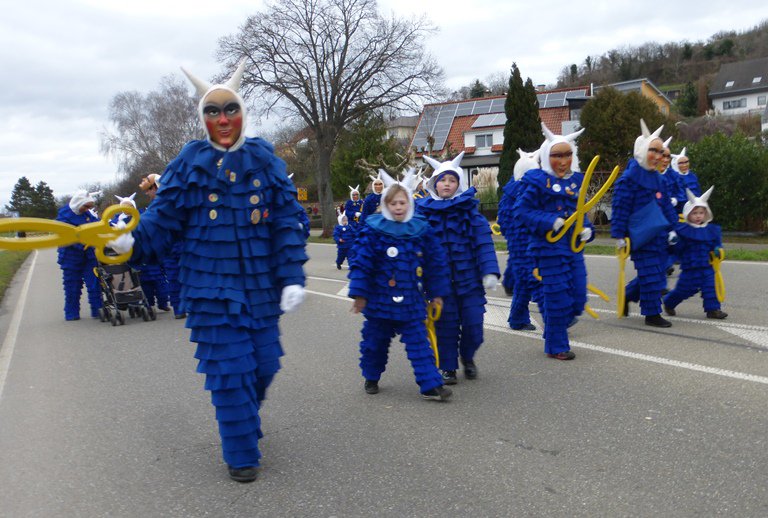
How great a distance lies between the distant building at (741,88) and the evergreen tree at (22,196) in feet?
264

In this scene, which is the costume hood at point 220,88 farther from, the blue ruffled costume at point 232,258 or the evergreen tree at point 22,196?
the evergreen tree at point 22,196

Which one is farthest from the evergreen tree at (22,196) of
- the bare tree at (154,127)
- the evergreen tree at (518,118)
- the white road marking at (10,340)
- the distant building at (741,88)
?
the distant building at (741,88)

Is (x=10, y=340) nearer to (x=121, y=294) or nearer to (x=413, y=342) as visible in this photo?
(x=121, y=294)

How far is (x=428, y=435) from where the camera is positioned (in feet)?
15.2

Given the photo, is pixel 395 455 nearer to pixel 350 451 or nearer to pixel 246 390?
pixel 350 451

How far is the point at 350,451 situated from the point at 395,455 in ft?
1.01

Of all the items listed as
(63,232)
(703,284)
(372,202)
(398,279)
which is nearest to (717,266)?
(703,284)

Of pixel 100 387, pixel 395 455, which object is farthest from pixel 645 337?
pixel 100 387

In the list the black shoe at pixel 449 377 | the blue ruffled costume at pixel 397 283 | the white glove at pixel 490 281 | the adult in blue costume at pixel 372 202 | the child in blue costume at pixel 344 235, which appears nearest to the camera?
the blue ruffled costume at pixel 397 283

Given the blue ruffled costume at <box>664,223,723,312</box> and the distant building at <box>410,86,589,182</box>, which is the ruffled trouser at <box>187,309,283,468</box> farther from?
the distant building at <box>410,86,589,182</box>

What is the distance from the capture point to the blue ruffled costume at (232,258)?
4.04 m

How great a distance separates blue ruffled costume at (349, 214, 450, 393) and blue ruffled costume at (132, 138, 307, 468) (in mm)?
1126

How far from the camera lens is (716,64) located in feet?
307

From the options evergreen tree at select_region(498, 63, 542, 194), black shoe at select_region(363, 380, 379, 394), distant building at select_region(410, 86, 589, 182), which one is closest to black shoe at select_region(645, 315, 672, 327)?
black shoe at select_region(363, 380, 379, 394)
